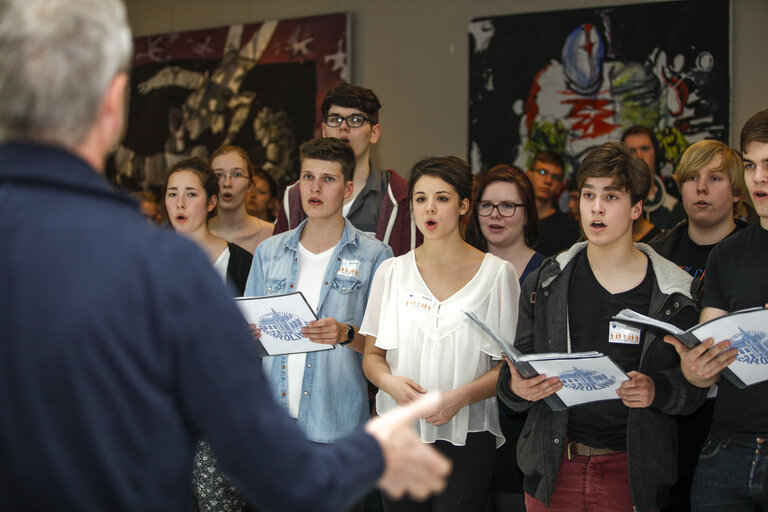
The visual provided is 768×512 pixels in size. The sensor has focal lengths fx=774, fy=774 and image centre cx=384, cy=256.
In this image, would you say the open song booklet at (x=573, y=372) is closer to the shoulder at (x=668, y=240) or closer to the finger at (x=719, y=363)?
the finger at (x=719, y=363)

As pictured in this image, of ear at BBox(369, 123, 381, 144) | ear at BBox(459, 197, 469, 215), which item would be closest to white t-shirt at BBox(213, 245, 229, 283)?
ear at BBox(369, 123, 381, 144)

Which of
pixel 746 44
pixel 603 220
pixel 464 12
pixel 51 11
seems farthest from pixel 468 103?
pixel 51 11

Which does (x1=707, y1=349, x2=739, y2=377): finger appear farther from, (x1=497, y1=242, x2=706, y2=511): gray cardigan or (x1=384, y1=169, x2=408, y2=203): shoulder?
(x1=384, y1=169, x2=408, y2=203): shoulder

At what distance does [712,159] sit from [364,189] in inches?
64.7

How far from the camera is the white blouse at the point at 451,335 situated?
9.61ft

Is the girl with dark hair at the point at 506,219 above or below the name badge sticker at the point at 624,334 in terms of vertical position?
above

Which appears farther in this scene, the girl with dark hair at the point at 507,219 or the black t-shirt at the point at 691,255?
the girl with dark hair at the point at 507,219

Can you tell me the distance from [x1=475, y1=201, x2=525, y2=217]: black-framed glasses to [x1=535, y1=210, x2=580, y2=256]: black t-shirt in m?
1.11

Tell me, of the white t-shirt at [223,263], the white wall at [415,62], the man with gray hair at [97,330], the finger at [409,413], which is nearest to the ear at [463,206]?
the white t-shirt at [223,263]

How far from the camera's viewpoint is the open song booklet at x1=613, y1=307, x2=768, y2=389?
87.8 inches

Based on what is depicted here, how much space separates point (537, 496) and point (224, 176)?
268 cm

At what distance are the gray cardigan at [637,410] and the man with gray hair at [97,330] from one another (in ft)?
5.45

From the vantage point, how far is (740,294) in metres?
2.52

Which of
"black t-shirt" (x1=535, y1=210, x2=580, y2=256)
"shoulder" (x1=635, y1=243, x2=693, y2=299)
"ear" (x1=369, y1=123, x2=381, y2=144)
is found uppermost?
"ear" (x1=369, y1=123, x2=381, y2=144)
